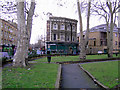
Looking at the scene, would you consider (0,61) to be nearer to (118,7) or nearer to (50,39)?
(118,7)

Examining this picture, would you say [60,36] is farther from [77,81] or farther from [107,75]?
[77,81]

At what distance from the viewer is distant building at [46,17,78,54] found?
35.6 m

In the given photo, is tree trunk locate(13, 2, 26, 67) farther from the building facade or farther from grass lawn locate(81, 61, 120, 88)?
grass lawn locate(81, 61, 120, 88)

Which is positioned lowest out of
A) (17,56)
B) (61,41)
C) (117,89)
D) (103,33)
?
(117,89)

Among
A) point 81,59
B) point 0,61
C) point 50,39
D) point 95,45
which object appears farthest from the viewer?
point 95,45

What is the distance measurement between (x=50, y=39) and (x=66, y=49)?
5.48 m

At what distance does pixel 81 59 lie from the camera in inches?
711

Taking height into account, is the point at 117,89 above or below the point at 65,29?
below

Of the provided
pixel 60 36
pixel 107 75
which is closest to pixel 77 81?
pixel 107 75

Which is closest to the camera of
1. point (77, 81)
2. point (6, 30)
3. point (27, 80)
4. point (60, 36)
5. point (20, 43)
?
point (27, 80)

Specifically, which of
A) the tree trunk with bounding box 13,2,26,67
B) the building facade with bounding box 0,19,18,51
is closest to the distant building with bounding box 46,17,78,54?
the building facade with bounding box 0,19,18,51

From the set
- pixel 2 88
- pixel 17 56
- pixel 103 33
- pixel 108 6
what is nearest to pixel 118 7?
pixel 108 6

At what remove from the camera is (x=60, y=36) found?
121ft

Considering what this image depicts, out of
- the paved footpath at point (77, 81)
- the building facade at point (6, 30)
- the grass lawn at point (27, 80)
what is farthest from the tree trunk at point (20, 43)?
the paved footpath at point (77, 81)
